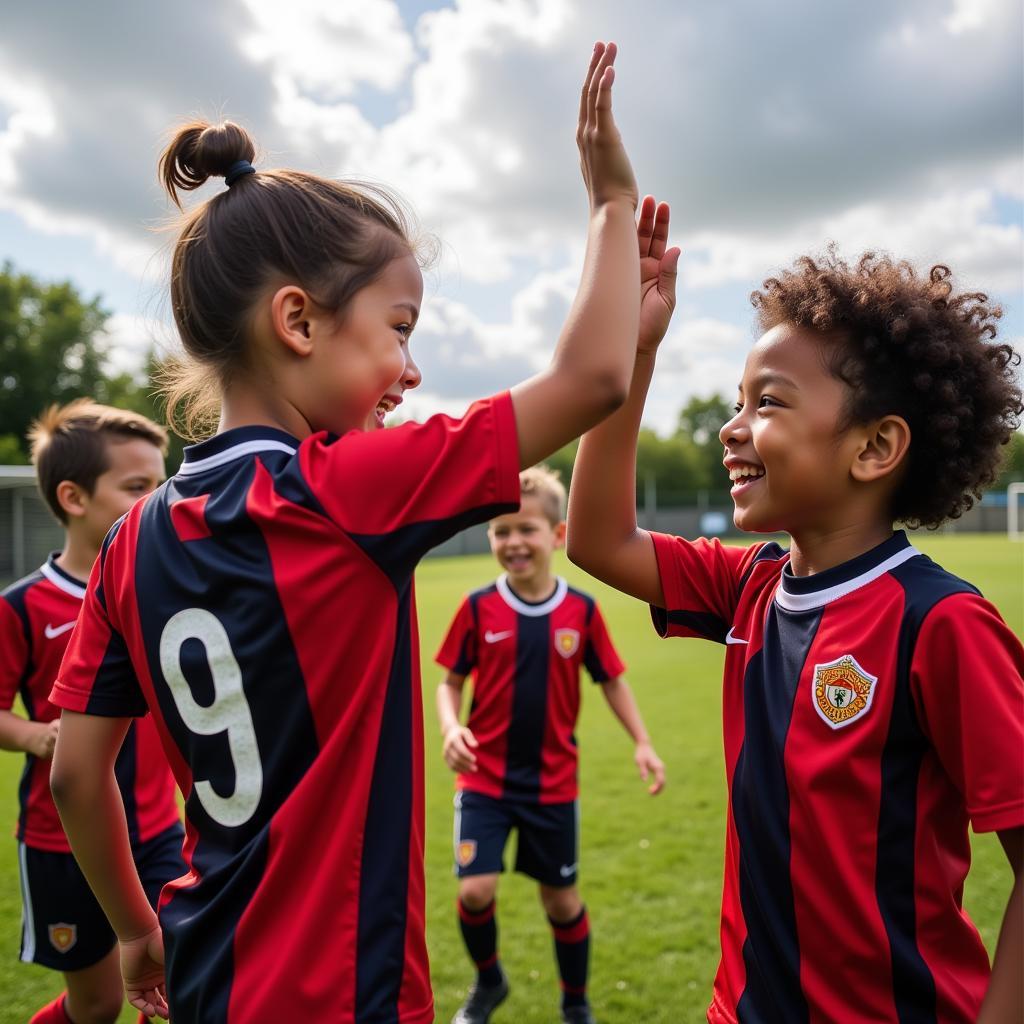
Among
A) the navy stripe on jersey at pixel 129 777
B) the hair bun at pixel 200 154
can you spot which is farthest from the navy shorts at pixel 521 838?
the hair bun at pixel 200 154

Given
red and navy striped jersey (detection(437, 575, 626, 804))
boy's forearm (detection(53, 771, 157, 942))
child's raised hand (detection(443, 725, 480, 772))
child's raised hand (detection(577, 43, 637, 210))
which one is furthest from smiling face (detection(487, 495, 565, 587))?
child's raised hand (detection(577, 43, 637, 210))

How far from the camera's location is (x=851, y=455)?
6.21 feet

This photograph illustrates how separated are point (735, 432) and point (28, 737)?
2.61 metres

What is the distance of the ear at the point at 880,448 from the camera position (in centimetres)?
189

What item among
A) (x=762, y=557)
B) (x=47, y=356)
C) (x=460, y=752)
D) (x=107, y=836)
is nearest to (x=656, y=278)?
(x=762, y=557)

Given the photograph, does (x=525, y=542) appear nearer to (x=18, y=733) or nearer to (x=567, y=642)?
(x=567, y=642)

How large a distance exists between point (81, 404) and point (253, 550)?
2957 mm

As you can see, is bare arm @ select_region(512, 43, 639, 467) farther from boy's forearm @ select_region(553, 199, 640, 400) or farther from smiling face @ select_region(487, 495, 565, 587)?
smiling face @ select_region(487, 495, 565, 587)

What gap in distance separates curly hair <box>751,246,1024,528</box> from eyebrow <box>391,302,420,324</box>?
0.88 m

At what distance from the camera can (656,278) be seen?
2.01 metres

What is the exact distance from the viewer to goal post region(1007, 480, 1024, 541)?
46625 millimetres

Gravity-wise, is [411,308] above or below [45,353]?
below

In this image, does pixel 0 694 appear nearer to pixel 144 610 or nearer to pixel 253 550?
pixel 144 610

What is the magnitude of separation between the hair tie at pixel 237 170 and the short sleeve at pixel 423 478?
2.19 feet
